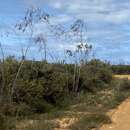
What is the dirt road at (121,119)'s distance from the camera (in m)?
16.5

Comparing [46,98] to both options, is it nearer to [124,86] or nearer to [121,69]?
[124,86]

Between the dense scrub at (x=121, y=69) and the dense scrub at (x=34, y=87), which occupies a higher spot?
the dense scrub at (x=121, y=69)

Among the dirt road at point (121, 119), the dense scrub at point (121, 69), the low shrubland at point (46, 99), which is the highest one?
the dense scrub at point (121, 69)

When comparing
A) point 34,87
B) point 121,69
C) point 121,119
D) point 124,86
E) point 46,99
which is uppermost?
point 121,69

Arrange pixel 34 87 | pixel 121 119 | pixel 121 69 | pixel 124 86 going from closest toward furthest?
pixel 121 119 → pixel 34 87 → pixel 124 86 → pixel 121 69

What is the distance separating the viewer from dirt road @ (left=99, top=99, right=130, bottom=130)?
16453 mm

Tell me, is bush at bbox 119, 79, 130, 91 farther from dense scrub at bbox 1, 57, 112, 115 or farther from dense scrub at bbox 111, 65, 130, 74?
dense scrub at bbox 111, 65, 130, 74

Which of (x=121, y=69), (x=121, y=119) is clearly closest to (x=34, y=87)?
(x=121, y=119)

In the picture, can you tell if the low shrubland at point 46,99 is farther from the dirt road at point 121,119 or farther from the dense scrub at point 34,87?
the dirt road at point 121,119

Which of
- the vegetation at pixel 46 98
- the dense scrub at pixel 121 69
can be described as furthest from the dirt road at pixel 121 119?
the dense scrub at pixel 121 69

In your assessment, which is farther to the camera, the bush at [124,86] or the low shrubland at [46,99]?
the bush at [124,86]

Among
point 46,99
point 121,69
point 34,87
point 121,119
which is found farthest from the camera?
point 121,69

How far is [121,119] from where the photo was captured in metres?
18.4

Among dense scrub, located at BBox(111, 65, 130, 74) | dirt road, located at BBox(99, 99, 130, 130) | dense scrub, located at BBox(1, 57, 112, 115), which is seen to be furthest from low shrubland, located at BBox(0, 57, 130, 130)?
dense scrub, located at BBox(111, 65, 130, 74)
